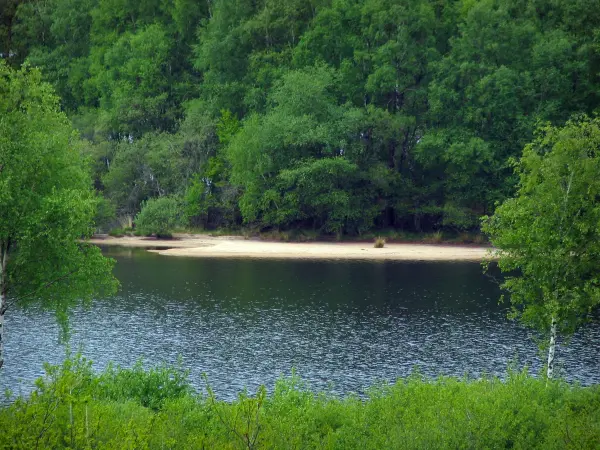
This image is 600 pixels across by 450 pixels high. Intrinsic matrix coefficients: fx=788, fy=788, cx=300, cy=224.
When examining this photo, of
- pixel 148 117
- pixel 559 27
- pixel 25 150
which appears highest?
pixel 559 27

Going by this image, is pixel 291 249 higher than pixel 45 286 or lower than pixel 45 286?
lower

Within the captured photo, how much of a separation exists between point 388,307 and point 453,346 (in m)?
12.6

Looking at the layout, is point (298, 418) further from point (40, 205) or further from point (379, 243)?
point (379, 243)

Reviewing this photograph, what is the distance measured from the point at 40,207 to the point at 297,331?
21005 millimetres

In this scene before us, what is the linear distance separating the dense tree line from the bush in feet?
2.67

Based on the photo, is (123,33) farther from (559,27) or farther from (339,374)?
(339,374)

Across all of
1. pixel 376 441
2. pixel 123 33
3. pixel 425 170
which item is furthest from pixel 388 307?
pixel 123 33

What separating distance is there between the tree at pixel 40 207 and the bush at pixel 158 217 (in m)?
69.9

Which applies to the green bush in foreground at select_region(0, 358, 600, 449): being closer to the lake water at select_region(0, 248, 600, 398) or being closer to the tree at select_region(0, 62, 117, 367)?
the tree at select_region(0, 62, 117, 367)

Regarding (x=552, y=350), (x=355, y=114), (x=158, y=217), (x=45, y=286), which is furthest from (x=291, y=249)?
(x=552, y=350)

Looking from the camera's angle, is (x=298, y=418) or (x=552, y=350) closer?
(x=298, y=418)

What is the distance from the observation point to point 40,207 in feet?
102

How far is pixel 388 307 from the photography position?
56906 millimetres

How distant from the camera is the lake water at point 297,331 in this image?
38906 mm
